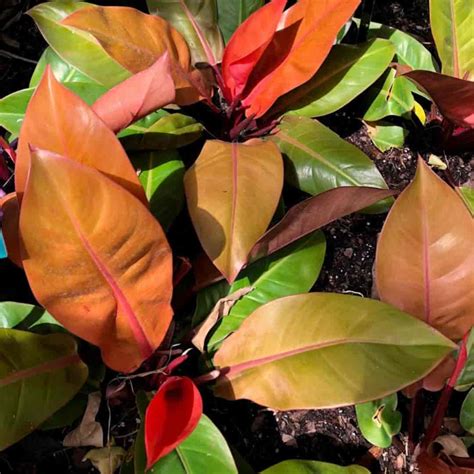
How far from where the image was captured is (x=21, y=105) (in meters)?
1.42

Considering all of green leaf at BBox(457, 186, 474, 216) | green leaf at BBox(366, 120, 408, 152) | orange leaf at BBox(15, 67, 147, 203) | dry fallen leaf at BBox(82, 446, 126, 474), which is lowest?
dry fallen leaf at BBox(82, 446, 126, 474)

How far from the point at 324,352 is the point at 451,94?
2.16 feet

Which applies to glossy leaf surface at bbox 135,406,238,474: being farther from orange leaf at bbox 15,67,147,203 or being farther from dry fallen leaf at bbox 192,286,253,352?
orange leaf at bbox 15,67,147,203

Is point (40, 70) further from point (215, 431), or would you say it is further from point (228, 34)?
point (215, 431)

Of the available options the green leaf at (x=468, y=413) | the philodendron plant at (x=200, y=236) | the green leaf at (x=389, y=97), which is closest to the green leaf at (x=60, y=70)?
the philodendron plant at (x=200, y=236)

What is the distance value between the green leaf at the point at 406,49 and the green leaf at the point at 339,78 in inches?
5.9

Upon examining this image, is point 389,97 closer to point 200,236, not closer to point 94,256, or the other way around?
point 200,236

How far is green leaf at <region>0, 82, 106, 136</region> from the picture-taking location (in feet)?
4.55

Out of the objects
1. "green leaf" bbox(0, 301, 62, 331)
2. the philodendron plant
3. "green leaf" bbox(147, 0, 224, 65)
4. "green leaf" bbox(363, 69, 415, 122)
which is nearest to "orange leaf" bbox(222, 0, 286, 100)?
the philodendron plant

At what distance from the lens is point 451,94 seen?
1.46 m

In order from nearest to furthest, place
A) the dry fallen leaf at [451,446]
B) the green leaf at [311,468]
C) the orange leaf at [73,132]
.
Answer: the orange leaf at [73,132], the green leaf at [311,468], the dry fallen leaf at [451,446]

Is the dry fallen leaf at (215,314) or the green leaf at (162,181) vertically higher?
the green leaf at (162,181)

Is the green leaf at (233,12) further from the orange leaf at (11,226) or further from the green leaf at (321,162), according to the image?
the orange leaf at (11,226)

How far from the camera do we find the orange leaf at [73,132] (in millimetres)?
1050
